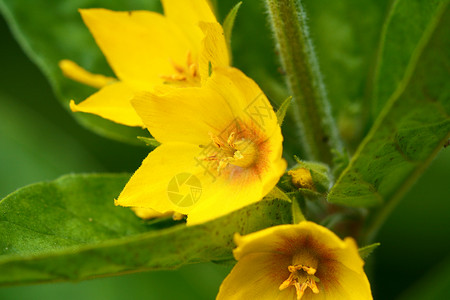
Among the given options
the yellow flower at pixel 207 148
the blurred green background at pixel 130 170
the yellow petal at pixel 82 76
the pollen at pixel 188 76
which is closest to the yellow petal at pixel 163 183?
the yellow flower at pixel 207 148

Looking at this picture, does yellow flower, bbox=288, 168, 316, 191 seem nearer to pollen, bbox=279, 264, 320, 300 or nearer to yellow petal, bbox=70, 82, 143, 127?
pollen, bbox=279, 264, 320, 300

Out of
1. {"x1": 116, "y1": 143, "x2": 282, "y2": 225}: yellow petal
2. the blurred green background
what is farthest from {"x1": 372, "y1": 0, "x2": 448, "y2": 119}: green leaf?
{"x1": 116, "y1": 143, "x2": 282, "y2": 225}: yellow petal

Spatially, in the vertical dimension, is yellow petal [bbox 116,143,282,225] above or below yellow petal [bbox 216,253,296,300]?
above

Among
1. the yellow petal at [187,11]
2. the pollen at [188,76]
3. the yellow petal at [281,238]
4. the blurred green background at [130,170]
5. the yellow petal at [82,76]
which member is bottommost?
the blurred green background at [130,170]

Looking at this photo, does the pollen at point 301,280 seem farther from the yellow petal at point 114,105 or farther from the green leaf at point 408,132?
the yellow petal at point 114,105

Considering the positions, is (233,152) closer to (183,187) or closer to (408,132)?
(183,187)

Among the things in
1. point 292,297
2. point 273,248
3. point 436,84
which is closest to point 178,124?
point 273,248

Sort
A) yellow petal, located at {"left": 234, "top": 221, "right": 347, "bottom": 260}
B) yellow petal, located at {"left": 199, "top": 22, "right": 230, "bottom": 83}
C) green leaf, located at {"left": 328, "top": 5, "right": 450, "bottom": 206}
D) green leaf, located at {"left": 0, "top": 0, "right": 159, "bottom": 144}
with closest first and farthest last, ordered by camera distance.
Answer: green leaf, located at {"left": 328, "top": 5, "right": 450, "bottom": 206} → yellow petal, located at {"left": 234, "top": 221, "right": 347, "bottom": 260} → yellow petal, located at {"left": 199, "top": 22, "right": 230, "bottom": 83} → green leaf, located at {"left": 0, "top": 0, "right": 159, "bottom": 144}
